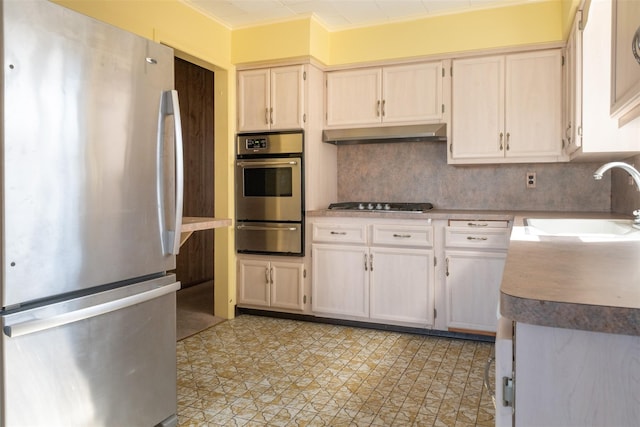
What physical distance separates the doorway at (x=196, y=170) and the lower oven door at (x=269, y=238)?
1.18m

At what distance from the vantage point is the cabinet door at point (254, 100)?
393 centimetres

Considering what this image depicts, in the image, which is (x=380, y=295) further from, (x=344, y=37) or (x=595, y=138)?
(x=344, y=37)

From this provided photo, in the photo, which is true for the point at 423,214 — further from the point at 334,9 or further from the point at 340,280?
the point at 334,9

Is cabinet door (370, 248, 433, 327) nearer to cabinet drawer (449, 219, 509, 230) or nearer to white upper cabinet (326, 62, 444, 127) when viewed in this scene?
cabinet drawer (449, 219, 509, 230)

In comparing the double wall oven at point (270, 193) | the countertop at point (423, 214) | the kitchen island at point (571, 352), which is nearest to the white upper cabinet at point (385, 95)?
the double wall oven at point (270, 193)

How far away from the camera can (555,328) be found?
739 millimetres

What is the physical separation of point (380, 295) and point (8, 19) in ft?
9.37

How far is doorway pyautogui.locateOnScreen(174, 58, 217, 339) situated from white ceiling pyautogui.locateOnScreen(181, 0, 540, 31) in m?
1.54

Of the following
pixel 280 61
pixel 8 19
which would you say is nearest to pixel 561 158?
pixel 280 61

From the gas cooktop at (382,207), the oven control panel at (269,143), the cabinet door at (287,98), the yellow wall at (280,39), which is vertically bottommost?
the gas cooktop at (382,207)

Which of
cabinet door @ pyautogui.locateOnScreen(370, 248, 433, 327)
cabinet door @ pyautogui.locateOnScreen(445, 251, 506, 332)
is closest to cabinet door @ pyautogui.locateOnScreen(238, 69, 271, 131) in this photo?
cabinet door @ pyautogui.locateOnScreen(370, 248, 433, 327)

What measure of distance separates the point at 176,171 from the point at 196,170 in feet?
11.7

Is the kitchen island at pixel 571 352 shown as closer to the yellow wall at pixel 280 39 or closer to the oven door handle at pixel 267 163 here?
the yellow wall at pixel 280 39

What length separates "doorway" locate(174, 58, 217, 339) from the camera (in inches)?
206
